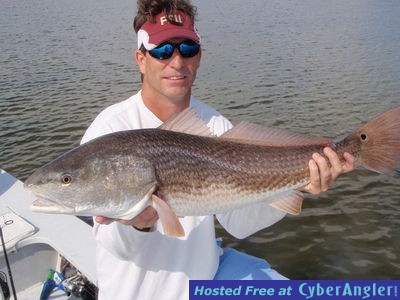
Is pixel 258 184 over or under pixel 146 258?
over

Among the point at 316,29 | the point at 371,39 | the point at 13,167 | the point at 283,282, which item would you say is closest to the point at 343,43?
the point at 371,39

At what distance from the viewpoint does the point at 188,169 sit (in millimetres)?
2914

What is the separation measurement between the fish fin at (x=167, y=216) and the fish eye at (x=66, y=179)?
0.56 metres

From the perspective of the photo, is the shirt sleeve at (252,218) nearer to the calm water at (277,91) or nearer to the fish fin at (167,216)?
the fish fin at (167,216)

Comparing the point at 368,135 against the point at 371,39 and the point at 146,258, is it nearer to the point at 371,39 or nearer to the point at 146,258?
the point at 146,258

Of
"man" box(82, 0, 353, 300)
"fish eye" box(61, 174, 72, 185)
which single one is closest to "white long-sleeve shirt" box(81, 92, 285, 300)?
"man" box(82, 0, 353, 300)

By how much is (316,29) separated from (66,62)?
51.2 ft

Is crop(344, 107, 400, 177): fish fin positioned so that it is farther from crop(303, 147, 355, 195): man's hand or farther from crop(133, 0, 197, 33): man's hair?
crop(133, 0, 197, 33): man's hair

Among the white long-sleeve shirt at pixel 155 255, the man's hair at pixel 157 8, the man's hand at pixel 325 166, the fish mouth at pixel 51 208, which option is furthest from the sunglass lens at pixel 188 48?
the fish mouth at pixel 51 208

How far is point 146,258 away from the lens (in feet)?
11.5

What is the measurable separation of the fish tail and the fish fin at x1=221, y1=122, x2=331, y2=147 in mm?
232

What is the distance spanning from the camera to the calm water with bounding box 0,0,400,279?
7895 mm

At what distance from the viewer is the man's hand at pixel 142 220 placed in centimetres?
286

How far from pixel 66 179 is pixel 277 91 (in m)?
13.8
